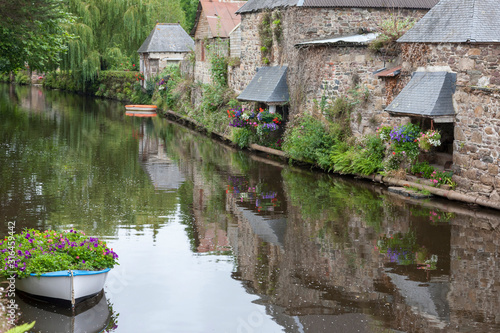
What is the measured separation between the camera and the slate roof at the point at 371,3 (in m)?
23.9

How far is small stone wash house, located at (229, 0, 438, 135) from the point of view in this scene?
20484 millimetres

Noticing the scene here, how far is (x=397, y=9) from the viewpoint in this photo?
25328 millimetres

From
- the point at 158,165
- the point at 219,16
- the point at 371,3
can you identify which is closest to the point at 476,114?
the point at 371,3

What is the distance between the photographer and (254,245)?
13273 mm

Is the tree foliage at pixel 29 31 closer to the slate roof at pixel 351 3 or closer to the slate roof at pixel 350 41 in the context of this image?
the slate roof at pixel 351 3

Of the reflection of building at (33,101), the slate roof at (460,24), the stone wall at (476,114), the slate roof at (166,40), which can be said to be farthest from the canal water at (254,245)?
the slate roof at (166,40)

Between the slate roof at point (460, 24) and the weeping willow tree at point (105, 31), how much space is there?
115ft

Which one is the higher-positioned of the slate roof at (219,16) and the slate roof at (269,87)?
the slate roof at (219,16)

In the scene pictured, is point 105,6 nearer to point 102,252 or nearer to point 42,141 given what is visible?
point 42,141

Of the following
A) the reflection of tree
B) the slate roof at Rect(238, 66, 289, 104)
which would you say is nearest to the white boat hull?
the reflection of tree

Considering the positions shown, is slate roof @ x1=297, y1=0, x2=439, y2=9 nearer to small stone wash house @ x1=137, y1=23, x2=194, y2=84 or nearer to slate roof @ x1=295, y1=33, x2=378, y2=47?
slate roof @ x1=295, y1=33, x2=378, y2=47

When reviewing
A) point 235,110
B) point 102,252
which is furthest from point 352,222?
point 235,110

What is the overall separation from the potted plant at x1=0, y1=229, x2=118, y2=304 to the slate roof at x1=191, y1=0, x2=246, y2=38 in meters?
26.9

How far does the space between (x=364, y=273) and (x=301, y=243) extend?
6.91ft
